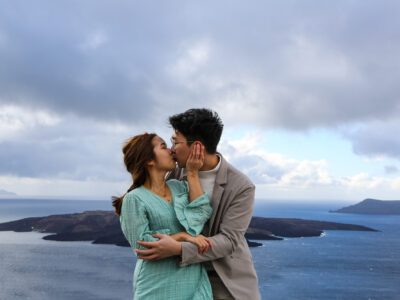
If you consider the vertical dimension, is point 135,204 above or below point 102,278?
above

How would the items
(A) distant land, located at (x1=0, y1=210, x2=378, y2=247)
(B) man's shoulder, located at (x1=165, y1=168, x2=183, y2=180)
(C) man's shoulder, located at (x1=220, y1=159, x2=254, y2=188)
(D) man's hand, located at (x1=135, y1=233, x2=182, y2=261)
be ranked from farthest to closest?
(A) distant land, located at (x1=0, y1=210, x2=378, y2=247) → (B) man's shoulder, located at (x1=165, y1=168, x2=183, y2=180) → (C) man's shoulder, located at (x1=220, y1=159, x2=254, y2=188) → (D) man's hand, located at (x1=135, y1=233, x2=182, y2=261)

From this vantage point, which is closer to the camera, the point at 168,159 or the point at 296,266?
the point at 168,159

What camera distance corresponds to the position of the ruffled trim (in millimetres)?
2543

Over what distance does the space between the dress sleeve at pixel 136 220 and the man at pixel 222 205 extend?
0.46 meters

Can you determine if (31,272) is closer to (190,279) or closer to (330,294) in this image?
(330,294)

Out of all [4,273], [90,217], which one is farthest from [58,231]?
[4,273]

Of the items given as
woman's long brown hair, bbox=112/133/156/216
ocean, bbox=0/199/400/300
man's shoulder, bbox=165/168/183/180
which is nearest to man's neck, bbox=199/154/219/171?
man's shoulder, bbox=165/168/183/180

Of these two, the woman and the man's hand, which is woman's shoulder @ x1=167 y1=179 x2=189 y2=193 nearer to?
the woman

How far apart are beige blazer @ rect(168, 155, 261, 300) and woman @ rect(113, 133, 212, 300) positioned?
0.13 metres

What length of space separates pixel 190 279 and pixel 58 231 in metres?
102

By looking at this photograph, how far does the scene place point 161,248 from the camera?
94.9 inches

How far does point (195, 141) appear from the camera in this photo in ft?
9.25

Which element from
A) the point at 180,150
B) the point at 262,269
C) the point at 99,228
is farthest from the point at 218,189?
the point at 99,228

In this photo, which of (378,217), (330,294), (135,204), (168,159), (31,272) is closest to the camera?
(135,204)
